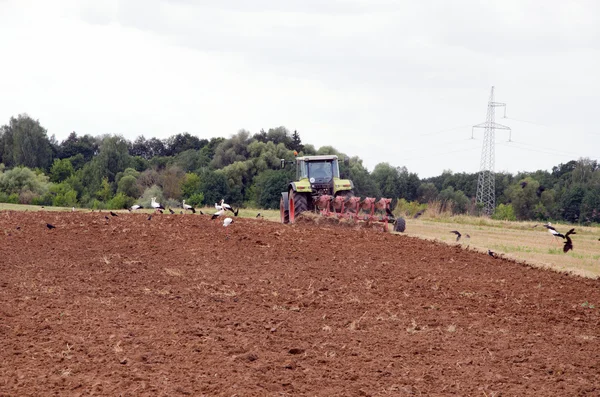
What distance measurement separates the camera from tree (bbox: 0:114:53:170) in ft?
235

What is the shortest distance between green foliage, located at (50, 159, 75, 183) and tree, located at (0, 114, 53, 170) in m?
3.29

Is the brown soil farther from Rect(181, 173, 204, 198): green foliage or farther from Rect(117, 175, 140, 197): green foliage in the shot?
Rect(117, 175, 140, 197): green foliage

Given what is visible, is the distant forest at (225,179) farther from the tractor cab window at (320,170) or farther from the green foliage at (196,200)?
the tractor cab window at (320,170)

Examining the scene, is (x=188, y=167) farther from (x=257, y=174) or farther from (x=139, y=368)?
(x=139, y=368)

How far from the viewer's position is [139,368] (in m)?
6.83

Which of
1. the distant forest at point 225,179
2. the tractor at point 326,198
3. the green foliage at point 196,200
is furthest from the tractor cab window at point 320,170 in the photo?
the green foliage at point 196,200

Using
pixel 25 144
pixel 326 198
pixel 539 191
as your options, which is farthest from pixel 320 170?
pixel 25 144

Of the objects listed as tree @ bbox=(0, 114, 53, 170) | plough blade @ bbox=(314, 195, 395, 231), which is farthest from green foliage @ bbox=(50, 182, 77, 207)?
plough blade @ bbox=(314, 195, 395, 231)

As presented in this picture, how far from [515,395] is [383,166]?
67867 mm

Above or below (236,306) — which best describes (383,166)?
above

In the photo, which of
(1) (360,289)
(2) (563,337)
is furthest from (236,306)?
(2) (563,337)

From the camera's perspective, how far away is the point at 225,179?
57.3 m

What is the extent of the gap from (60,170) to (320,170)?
161ft

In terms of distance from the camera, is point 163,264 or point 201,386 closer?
point 201,386
